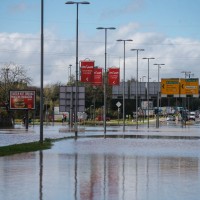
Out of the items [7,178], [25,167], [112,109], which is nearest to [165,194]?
[7,178]

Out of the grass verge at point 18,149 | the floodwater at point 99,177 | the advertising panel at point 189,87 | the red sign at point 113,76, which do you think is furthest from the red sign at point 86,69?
the advertising panel at point 189,87

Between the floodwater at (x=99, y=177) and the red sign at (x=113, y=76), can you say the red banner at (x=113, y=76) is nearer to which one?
the red sign at (x=113, y=76)

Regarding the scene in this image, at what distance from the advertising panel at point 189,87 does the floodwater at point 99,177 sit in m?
74.8

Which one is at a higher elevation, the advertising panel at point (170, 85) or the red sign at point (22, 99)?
the advertising panel at point (170, 85)

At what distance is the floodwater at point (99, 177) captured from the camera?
14609 mm

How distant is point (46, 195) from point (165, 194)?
2525 millimetres

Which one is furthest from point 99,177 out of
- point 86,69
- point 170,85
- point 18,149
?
point 170,85

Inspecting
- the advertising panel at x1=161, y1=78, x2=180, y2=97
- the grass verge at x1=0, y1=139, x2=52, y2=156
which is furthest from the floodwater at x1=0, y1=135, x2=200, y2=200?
the advertising panel at x1=161, y1=78, x2=180, y2=97

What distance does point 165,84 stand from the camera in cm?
10056

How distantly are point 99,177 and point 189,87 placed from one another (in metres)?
85.2

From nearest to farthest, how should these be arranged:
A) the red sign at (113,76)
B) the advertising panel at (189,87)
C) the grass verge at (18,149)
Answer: the grass verge at (18,149), the red sign at (113,76), the advertising panel at (189,87)

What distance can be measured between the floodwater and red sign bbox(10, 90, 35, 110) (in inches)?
2081

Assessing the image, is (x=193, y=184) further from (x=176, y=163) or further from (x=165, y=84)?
(x=165, y=84)

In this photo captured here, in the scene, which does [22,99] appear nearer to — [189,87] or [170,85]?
[170,85]
